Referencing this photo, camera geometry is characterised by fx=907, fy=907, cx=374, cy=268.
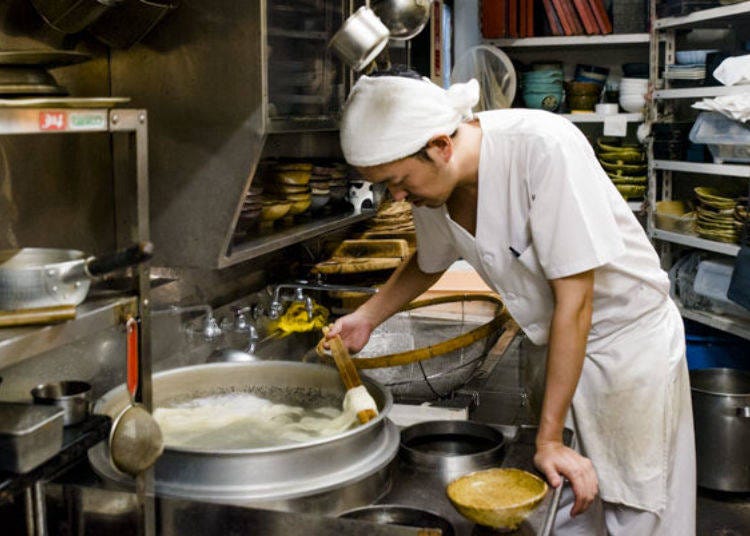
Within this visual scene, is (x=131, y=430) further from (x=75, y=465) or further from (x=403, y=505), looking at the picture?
(x=403, y=505)

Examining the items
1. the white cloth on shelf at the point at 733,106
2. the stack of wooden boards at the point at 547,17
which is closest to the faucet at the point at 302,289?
the white cloth on shelf at the point at 733,106

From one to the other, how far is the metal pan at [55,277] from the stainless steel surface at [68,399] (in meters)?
0.20

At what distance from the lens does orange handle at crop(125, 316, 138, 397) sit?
1.44 metres

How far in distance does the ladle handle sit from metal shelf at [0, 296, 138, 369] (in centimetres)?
2

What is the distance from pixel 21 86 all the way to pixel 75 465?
720mm

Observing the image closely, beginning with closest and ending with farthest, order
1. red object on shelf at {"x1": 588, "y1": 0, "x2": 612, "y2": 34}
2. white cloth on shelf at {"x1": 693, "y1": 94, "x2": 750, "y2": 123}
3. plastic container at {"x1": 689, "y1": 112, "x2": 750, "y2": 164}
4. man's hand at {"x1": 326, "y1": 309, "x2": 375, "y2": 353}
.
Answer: man's hand at {"x1": 326, "y1": 309, "x2": 375, "y2": 353}, white cloth on shelf at {"x1": 693, "y1": 94, "x2": 750, "y2": 123}, plastic container at {"x1": 689, "y1": 112, "x2": 750, "y2": 164}, red object on shelf at {"x1": 588, "y1": 0, "x2": 612, "y2": 34}

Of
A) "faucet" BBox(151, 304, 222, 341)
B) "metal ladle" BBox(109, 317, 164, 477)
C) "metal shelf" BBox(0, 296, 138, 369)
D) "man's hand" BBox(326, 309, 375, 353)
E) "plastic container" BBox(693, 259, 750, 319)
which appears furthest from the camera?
"plastic container" BBox(693, 259, 750, 319)

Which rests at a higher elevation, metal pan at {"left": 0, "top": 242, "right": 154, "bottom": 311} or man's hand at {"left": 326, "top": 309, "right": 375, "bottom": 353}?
metal pan at {"left": 0, "top": 242, "right": 154, "bottom": 311}

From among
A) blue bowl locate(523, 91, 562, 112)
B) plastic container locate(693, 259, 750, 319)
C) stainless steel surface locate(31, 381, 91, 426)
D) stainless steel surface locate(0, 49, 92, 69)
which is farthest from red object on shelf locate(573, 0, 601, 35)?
stainless steel surface locate(31, 381, 91, 426)

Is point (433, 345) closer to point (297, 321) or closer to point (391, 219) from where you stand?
point (297, 321)

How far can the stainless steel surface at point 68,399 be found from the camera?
1.48 metres

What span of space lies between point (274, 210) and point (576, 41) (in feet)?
11.7

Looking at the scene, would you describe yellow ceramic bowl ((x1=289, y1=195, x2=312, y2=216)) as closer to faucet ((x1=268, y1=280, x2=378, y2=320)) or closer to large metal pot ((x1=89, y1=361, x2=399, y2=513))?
faucet ((x1=268, y1=280, x2=378, y2=320))

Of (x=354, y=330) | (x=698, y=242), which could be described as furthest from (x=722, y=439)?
(x=354, y=330)
